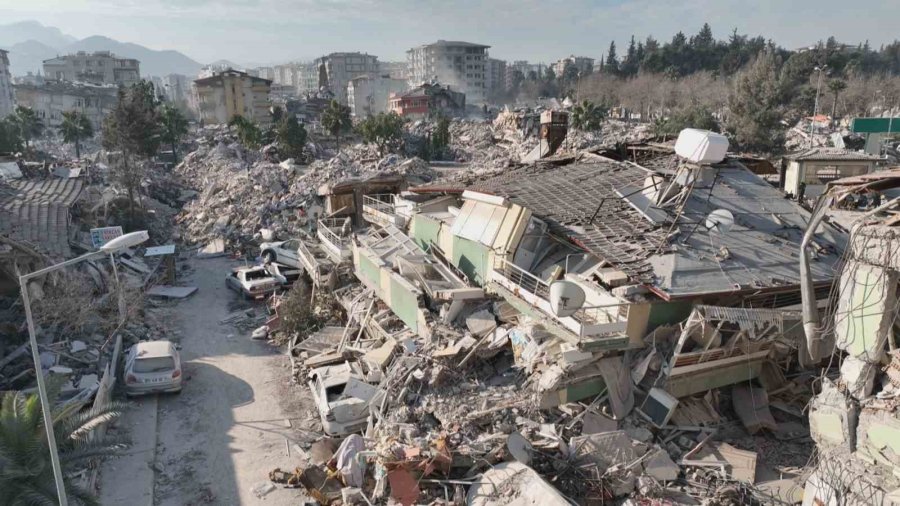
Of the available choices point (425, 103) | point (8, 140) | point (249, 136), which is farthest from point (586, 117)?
point (8, 140)

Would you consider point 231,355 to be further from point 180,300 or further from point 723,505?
point 723,505

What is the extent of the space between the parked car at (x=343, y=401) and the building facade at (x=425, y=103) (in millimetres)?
78778

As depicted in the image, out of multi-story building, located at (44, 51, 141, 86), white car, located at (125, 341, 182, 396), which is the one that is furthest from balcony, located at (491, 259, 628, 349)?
multi-story building, located at (44, 51, 141, 86)

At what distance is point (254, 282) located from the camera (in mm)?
22500

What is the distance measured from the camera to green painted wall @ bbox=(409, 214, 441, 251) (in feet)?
55.1

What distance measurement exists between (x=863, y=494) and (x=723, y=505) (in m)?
3.20

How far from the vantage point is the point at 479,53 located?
137 metres

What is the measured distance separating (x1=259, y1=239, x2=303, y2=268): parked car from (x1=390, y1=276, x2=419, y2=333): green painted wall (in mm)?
10321

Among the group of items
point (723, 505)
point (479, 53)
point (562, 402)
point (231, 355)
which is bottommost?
point (231, 355)

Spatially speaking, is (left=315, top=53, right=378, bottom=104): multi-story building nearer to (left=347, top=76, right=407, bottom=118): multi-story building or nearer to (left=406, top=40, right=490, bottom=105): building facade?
(left=406, top=40, right=490, bottom=105): building facade

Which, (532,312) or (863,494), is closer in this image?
(863,494)

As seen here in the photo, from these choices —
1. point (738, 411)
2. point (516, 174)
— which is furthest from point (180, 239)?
point (738, 411)

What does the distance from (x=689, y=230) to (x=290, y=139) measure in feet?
147

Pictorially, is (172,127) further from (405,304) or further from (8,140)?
(405,304)
